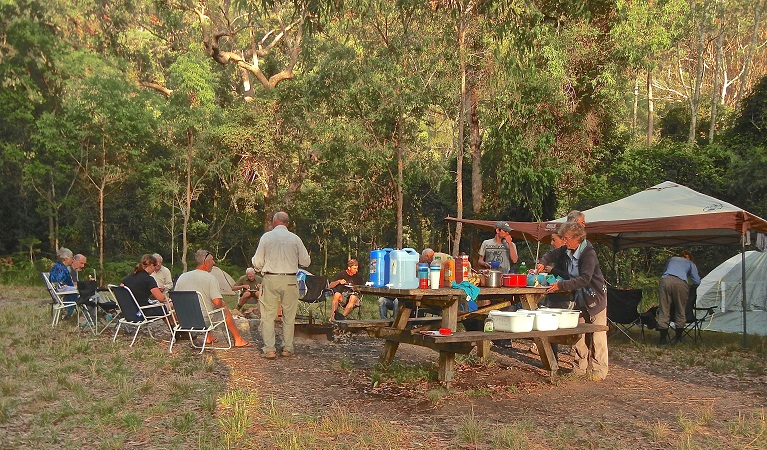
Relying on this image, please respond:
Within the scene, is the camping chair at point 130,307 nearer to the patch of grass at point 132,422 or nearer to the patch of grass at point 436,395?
the patch of grass at point 132,422

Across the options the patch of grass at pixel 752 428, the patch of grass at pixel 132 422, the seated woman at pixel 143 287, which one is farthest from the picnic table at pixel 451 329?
the seated woman at pixel 143 287

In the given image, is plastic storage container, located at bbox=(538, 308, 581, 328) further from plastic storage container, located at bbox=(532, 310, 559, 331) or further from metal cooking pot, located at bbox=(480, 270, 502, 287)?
metal cooking pot, located at bbox=(480, 270, 502, 287)

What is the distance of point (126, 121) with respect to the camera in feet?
64.0

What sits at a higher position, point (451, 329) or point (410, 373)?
point (451, 329)

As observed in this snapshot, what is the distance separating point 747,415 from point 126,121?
1721 cm

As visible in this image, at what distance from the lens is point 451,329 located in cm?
633

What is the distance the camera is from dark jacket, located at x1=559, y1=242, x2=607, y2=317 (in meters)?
6.55

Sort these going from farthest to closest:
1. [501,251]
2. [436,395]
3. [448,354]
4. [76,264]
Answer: [76,264], [501,251], [448,354], [436,395]

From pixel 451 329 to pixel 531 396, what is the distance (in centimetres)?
85

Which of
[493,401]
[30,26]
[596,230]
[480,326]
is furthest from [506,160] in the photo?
[30,26]

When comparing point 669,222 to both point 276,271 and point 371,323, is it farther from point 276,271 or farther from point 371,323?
point 276,271

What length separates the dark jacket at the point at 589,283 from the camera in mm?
6555

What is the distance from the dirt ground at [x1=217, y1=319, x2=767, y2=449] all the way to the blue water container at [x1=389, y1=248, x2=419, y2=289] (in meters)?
0.91

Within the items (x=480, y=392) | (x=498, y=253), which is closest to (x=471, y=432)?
(x=480, y=392)
